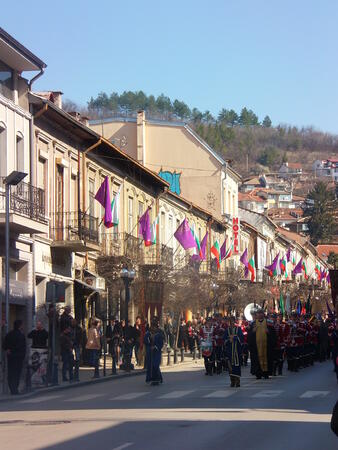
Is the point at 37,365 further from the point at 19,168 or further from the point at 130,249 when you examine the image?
the point at 130,249

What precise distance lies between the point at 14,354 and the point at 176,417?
27.1 ft

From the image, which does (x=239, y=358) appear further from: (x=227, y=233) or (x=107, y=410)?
(x=227, y=233)

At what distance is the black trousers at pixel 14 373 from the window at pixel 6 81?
9939 millimetres

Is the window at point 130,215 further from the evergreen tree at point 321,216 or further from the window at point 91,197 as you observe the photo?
the evergreen tree at point 321,216

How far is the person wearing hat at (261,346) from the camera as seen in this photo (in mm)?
27969

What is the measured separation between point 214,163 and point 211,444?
53.9m

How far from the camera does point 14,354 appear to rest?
23.9 m

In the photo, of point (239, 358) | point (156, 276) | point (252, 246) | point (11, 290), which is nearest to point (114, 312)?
point (156, 276)

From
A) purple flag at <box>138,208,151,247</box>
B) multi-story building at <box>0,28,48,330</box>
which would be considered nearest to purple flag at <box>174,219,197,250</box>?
purple flag at <box>138,208,151,247</box>

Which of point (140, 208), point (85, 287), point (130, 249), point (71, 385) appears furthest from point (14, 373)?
point (140, 208)

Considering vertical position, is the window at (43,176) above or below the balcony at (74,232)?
above

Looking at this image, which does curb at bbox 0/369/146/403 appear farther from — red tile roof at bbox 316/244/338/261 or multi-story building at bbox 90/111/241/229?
red tile roof at bbox 316/244/338/261

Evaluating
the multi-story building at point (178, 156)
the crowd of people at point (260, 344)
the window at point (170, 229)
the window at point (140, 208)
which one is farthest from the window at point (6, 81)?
the multi-story building at point (178, 156)

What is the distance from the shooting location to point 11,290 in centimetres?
3002
